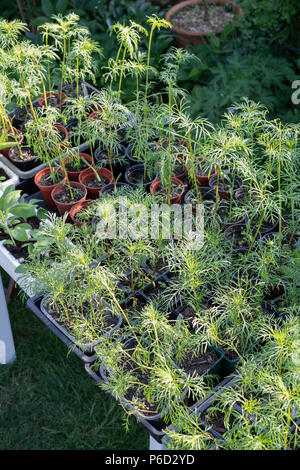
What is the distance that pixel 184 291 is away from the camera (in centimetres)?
251

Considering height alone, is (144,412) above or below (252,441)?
below

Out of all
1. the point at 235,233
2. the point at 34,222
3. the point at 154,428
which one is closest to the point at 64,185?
the point at 34,222

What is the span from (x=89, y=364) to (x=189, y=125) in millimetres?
1220

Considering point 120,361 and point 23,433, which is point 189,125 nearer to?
point 120,361

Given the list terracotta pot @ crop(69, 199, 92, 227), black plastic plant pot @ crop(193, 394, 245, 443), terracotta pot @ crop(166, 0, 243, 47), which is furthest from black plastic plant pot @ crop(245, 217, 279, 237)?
terracotta pot @ crop(166, 0, 243, 47)

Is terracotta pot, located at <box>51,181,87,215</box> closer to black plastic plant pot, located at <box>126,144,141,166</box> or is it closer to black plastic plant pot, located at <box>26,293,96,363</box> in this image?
black plastic plant pot, located at <box>126,144,141,166</box>

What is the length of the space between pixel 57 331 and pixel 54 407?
2.99 feet

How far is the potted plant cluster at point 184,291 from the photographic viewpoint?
2.01 metres

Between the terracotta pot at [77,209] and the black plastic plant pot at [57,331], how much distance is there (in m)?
0.48

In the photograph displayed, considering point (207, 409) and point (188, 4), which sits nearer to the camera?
point (207, 409)

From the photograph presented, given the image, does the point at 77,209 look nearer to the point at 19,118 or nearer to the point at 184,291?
the point at 184,291

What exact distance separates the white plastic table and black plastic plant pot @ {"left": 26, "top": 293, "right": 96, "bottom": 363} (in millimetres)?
485
